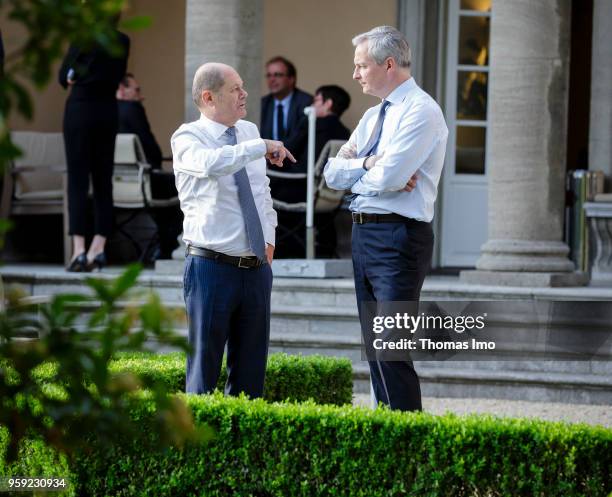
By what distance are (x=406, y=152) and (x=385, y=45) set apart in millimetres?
466

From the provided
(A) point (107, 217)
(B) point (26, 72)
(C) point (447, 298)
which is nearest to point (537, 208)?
(C) point (447, 298)

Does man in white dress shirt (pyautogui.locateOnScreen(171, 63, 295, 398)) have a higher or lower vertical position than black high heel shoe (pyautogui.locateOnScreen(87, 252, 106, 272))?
higher

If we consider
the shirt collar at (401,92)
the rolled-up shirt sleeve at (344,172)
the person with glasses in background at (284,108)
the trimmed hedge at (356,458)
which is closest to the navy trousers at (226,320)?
the trimmed hedge at (356,458)

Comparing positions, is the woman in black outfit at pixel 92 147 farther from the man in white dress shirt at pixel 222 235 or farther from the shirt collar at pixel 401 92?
the shirt collar at pixel 401 92

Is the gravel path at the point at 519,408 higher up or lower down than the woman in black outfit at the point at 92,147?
lower down

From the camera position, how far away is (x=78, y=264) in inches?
392

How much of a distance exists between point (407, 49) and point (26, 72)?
12.2 feet

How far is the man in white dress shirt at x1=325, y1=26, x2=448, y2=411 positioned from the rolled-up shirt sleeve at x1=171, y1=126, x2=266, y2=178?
528 millimetres

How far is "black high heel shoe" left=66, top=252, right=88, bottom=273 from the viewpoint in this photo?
9.95 m

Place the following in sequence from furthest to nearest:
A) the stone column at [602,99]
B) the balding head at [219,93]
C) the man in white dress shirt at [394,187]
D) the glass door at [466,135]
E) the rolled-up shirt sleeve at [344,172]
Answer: the glass door at [466,135] → the stone column at [602,99] → the rolled-up shirt sleeve at [344,172] → the man in white dress shirt at [394,187] → the balding head at [219,93]

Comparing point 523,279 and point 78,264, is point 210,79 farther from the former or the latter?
point 78,264

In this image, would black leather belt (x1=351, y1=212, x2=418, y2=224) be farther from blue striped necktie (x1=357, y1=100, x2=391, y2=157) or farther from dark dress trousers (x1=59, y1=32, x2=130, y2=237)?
dark dress trousers (x1=59, y1=32, x2=130, y2=237)

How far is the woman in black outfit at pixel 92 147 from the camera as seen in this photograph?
9.77 metres

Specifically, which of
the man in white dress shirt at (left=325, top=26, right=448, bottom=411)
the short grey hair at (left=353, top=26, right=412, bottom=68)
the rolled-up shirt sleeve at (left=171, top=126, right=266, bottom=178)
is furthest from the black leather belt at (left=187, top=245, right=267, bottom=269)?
the short grey hair at (left=353, top=26, right=412, bottom=68)
